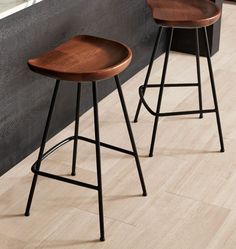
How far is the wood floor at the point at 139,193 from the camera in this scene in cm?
290

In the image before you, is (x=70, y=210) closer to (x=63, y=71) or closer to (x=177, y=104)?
(x=63, y=71)

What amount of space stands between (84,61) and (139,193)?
72 cm

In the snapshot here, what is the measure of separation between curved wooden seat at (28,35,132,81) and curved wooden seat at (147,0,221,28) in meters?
0.43

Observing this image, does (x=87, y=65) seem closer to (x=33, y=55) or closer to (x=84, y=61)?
(x=84, y=61)

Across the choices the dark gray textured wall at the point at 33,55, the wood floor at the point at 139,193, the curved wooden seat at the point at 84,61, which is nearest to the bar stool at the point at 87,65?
the curved wooden seat at the point at 84,61

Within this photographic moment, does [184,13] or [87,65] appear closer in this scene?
[87,65]

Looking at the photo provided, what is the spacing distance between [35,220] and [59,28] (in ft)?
3.18

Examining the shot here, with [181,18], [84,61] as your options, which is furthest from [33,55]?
[181,18]

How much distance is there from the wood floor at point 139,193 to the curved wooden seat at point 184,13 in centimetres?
65

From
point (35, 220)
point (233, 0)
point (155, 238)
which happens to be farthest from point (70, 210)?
point (233, 0)

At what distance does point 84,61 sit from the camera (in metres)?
2.83

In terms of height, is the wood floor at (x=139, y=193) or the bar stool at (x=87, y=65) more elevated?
the bar stool at (x=87, y=65)

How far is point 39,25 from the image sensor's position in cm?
324

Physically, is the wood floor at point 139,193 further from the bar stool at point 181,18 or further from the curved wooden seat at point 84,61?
the curved wooden seat at point 84,61
